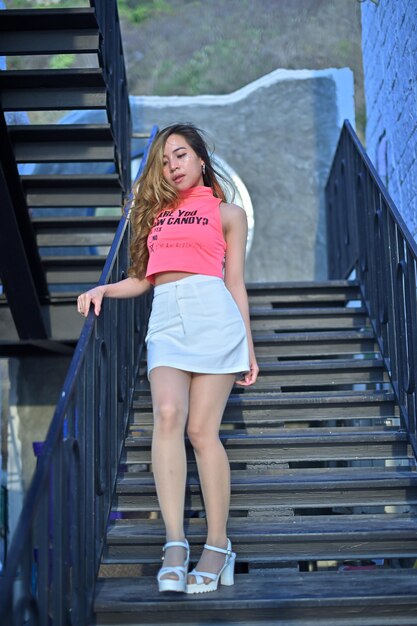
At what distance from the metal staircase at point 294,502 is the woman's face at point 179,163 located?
3.65ft

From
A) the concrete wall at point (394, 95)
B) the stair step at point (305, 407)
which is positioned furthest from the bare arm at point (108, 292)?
the concrete wall at point (394, 95)

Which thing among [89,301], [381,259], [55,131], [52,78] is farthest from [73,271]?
[89,301]

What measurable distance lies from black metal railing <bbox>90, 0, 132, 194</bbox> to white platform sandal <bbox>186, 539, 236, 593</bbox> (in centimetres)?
286

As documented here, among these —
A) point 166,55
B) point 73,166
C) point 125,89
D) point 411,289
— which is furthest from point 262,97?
point 166,55

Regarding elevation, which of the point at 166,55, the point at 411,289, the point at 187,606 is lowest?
the point at 187,606

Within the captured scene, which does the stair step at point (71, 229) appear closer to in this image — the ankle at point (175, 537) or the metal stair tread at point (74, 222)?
the metal stair tread at point (74, 222)

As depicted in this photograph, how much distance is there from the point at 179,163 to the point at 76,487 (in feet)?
3.90

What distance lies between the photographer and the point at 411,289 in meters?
3.15

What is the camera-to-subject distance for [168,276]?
2.78 meters

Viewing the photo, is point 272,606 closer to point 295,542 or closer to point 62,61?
point 295,542

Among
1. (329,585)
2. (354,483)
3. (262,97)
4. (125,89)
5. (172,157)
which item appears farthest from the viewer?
(262,97)

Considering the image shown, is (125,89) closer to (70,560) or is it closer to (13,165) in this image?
(13,165)

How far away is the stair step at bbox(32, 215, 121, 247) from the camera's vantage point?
17.5 feet

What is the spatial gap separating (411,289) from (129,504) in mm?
1371
